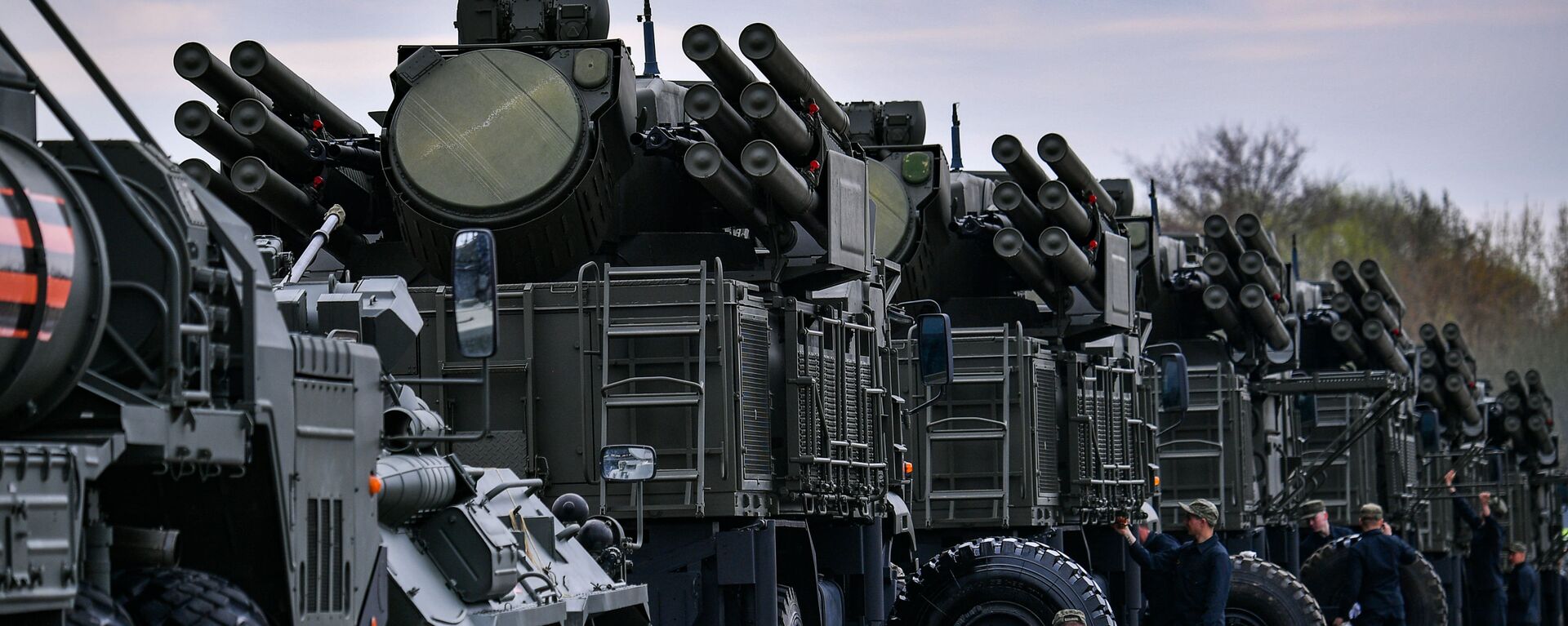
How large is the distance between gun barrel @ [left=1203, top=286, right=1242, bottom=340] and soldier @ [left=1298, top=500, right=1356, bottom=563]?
176 cm

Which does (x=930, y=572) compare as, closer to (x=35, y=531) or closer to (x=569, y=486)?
(x=569, y=486)

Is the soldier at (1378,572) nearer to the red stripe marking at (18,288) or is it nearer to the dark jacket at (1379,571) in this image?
the dark jacket at (1379,571)

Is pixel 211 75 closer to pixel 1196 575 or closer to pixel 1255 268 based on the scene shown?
pixel 1196 575

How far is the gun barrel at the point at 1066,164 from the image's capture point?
717 inches

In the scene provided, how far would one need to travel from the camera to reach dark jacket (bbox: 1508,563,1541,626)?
26.4 metres

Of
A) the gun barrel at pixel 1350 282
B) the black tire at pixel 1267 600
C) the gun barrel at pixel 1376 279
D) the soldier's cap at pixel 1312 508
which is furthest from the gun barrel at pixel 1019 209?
the gun barrel at pixel 1376 279

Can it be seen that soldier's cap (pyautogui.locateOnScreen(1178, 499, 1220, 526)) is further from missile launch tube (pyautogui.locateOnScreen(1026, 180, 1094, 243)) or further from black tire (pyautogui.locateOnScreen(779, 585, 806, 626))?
missile launch tube (pyautogui.locateOnScreen(1026, 180, 1094, 243))

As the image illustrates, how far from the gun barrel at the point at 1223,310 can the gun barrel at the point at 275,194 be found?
11048 mm

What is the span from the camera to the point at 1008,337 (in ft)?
55.5

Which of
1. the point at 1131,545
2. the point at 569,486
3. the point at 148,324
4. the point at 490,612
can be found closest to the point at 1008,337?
the point at 1131,545

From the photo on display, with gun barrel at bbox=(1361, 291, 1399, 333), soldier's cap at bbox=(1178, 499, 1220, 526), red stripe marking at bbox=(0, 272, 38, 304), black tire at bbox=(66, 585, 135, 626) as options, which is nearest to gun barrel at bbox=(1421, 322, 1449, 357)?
gun barrel at bbox=(1361, 291, 1399, 333)

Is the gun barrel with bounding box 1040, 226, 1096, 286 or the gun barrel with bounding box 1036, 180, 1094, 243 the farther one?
the gun barrel with bounding box 1036, 180, 1094, 243

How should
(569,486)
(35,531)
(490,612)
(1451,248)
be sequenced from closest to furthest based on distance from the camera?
1. (35,531)
2. (490,612)
3. (569,486)
4. (1451,248)

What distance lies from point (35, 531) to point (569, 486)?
6.73 meters
